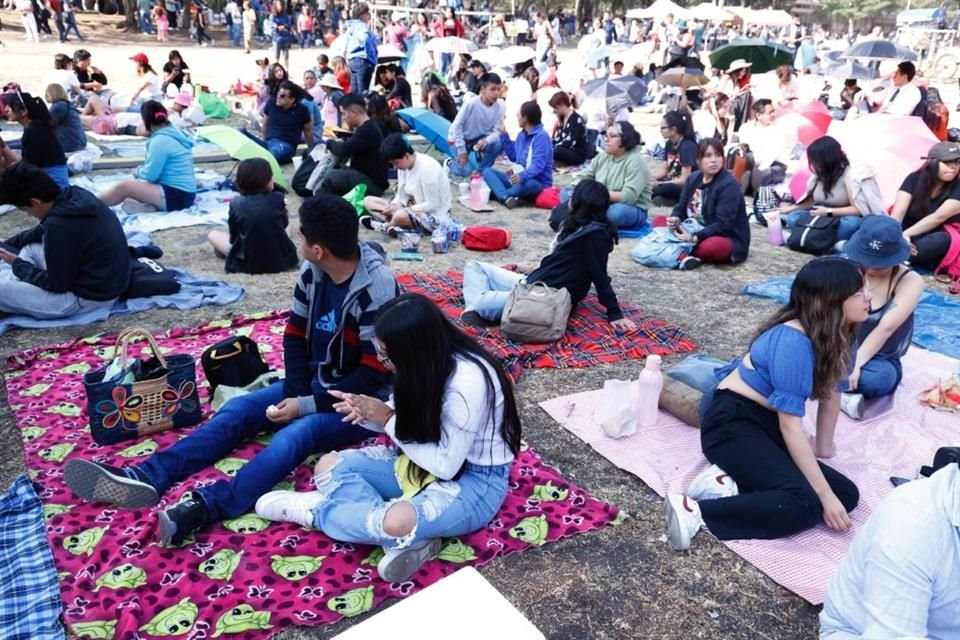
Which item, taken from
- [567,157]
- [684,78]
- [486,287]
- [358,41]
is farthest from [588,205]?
[684,78]

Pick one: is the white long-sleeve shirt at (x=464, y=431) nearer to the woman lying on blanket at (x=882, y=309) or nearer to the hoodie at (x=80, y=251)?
the woman lying on blanket at (x=882, y=309)

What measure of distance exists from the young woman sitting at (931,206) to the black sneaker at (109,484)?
5.85 metres

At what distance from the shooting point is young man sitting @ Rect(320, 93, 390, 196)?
7.72 meters

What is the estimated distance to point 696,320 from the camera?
5441 mm

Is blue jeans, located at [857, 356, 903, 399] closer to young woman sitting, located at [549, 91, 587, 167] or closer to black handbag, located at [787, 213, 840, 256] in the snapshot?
black handbag, located at [787, 213, 840, 256]

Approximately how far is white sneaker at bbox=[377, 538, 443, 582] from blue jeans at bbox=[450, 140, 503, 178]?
7.34 metres

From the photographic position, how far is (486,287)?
17.6 feet

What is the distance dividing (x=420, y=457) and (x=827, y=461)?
2134mm

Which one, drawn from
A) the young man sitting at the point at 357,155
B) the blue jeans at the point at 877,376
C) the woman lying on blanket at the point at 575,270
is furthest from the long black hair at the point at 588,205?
the young man sitting at the point at 357,155

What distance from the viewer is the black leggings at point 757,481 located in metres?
2.90

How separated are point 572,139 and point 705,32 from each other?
23.5 m

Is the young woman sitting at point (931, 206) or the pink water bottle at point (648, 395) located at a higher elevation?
the young woman sitting at point (931, 206)

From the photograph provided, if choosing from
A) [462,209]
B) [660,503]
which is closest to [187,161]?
[462,209]

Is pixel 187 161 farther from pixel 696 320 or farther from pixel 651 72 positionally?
pixel 651 72
